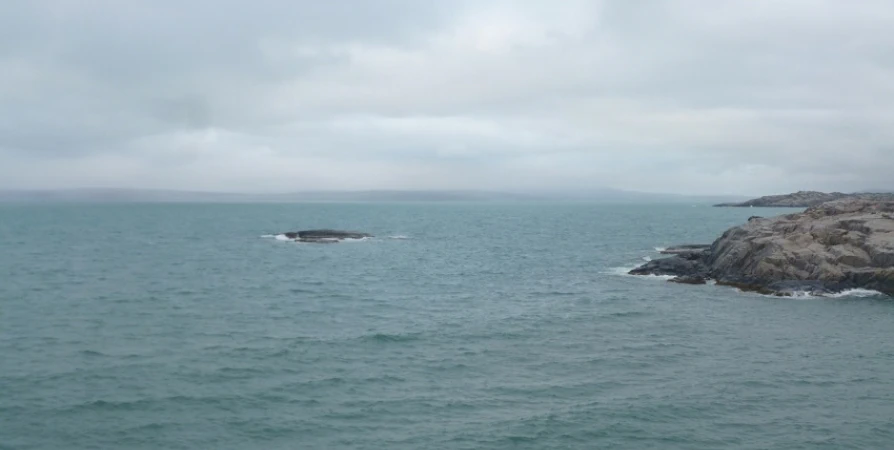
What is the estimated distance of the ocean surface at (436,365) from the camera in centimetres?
2155

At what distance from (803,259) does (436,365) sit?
3317 centimetres

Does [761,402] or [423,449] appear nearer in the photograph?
[423,449]

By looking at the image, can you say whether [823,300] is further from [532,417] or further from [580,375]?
[532,417]

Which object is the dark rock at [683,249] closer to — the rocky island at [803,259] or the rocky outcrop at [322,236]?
the rocky island at [803,259]

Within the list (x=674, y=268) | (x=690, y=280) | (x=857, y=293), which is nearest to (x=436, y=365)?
(x=690, y=280)

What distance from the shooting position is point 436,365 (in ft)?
94.8

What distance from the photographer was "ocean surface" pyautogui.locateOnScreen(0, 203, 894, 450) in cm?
2155

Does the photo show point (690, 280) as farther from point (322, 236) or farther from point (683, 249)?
point (322, 236)

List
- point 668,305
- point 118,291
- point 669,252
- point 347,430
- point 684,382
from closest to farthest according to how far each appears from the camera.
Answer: point 347,430 < point 684,382 < point 668,305 < point 118,291 < point 669,252

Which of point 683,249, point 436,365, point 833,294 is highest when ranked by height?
point 683,249

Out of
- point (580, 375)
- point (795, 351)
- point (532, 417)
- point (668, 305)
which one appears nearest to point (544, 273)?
point (668, 305)

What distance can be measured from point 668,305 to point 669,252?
1370 inches

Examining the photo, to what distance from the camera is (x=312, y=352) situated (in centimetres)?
3086

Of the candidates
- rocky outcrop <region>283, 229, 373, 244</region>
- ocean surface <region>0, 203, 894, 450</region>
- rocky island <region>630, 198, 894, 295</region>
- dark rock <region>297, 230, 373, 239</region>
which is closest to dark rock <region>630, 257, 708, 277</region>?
rocky island <region>630, 198, 894, 295</region>
